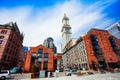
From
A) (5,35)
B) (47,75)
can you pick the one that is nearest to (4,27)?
(5,35)

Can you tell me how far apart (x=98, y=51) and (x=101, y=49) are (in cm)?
267

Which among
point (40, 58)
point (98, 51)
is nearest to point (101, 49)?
point (98, 51)

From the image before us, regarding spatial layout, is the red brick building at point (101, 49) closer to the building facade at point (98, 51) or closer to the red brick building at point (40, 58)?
the building facade at point (98, 51)

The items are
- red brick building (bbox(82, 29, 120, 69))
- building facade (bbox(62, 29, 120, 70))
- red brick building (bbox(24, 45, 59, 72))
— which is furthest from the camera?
red brick building (bbox(82, 29, 120, 69))

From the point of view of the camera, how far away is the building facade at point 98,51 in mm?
41803

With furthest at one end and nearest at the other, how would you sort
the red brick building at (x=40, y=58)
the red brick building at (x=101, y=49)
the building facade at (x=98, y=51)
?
the red brick building at (x=101, y=49), the building facade at (x=98, y=51), the red brick building at (x=40, y=58)

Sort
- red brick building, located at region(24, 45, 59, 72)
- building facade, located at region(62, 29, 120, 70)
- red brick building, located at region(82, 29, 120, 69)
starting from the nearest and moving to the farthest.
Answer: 1. red brick building, located at region(24, 45, 59, 72)
2. building facade, located at region(62, 29, 120, 70)
3. red brick building, located at region(82, 29, 120, 69)

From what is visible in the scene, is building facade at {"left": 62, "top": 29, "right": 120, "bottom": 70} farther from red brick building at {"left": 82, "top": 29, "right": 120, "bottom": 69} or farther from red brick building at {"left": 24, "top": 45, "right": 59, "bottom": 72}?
red brick building at {"left": 24, "top": 45, "right": 59, "bottom": 72}

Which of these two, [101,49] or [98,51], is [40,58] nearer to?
[98,51]

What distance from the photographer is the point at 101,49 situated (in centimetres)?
4609

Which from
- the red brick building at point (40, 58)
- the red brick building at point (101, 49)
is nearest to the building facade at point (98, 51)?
the red brick building at point (101, 49)

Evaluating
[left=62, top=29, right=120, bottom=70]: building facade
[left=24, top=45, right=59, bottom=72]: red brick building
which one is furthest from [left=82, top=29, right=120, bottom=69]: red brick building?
[left=24, top=45, right=59, bottom=72]: red brick building

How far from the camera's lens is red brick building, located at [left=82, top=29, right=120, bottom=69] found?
42.5 meters

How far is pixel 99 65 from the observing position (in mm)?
41375
